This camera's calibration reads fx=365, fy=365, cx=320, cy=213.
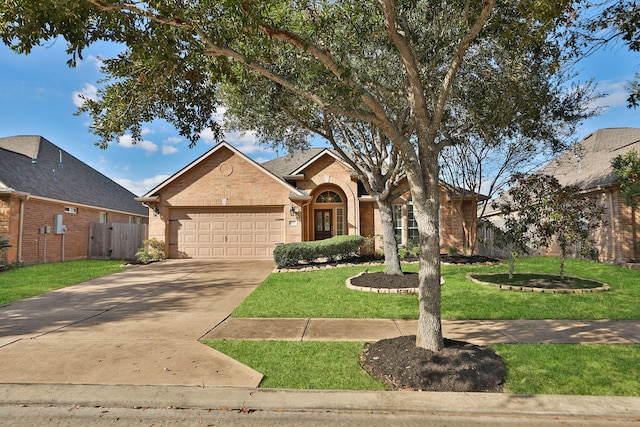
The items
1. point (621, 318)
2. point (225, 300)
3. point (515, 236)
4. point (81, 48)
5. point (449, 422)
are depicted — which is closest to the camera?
point (449, 422)

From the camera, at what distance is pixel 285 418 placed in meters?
3.68

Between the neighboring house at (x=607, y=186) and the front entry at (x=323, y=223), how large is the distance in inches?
394

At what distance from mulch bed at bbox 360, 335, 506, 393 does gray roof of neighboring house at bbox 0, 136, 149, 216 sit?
57.2ft

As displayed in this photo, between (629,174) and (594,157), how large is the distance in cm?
752

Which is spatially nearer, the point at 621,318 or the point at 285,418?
the point at 285,418

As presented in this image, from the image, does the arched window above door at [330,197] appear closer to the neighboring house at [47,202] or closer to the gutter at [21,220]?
the neighboring house at [47,202]

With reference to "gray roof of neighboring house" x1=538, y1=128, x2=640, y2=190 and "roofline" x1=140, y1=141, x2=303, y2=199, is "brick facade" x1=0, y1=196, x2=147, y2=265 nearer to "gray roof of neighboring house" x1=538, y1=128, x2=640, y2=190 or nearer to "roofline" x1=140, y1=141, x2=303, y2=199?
"roofline" x1=140, y1=141, x2=303, y2=199

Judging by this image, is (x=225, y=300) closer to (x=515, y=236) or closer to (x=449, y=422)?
(x=449, y=422)

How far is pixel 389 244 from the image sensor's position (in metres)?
11.4

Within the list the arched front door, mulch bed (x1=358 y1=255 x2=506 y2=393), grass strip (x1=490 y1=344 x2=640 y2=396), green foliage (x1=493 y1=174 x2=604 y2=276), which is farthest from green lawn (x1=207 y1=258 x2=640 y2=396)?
the arched front door

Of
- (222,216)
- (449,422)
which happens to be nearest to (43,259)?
(222,216)

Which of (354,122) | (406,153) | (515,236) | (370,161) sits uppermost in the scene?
(354,122)

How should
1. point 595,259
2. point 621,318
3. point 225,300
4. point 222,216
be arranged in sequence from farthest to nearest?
point 222,216 → point 595,259 → point 225,300 → point 621,318

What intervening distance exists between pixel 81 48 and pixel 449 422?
639 centimetres
